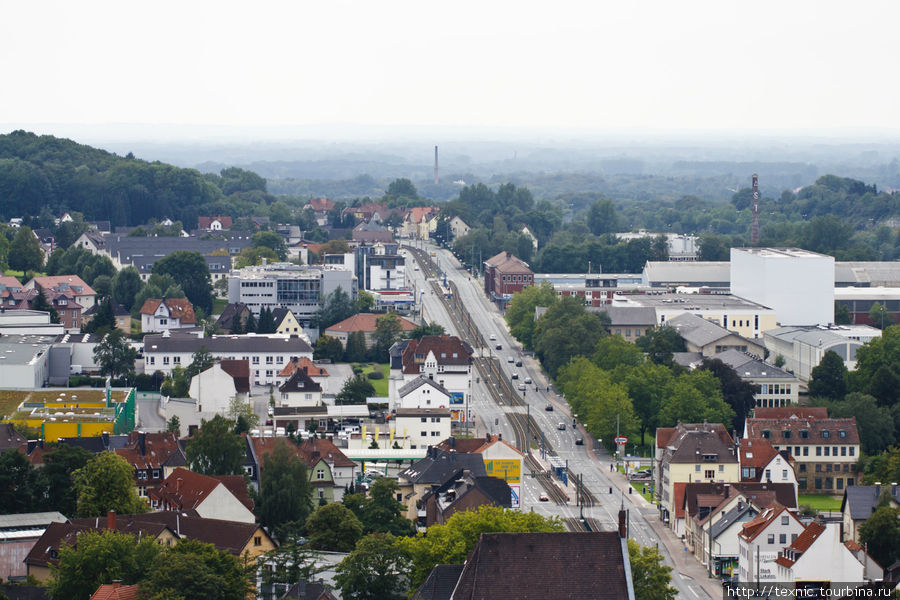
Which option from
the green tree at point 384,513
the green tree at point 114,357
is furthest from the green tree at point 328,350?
the green tree at point 384,513

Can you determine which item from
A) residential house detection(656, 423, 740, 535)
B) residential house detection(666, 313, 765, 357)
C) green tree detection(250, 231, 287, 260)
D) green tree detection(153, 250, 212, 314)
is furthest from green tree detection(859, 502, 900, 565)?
green tree detection(250, 231, 287, 260)

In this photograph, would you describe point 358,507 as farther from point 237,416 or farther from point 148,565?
point 237,416

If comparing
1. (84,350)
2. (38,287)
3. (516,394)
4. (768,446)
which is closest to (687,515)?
(768,446)

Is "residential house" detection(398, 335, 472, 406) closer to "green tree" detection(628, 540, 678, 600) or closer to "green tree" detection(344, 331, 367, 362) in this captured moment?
"green tree" detection(344, 331, 367, 362)

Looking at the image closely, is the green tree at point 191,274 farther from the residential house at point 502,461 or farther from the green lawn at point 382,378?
the residential house at point 502,461

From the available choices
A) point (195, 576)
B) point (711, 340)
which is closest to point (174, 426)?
point (195, 576)

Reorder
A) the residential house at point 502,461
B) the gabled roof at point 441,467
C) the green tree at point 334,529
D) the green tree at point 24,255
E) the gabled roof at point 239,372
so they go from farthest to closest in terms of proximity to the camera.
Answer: the green tree at point 24,255, the gabled roof at point 239,372, the residential house at point 502,461, the gabled roof at point 441,467, the green tree at point 334,529
